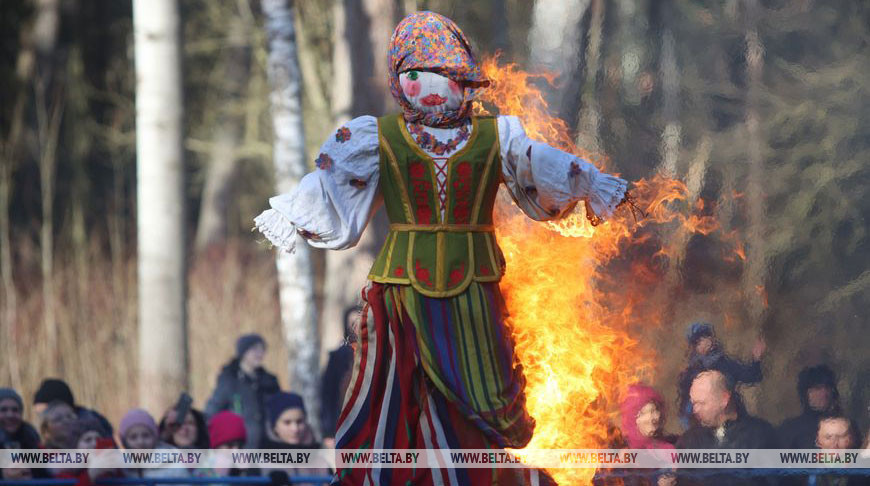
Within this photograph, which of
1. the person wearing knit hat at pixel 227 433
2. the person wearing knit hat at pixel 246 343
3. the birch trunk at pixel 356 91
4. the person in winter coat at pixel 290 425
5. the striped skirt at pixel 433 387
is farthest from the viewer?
the birch trunk at pixel 356 91

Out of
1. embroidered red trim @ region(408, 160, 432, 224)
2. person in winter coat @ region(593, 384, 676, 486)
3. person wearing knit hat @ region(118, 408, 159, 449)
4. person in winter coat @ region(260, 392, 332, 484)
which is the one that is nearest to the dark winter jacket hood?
person in winter coat @ region(593, 384, 676, 486)

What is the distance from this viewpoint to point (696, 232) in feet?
19.7

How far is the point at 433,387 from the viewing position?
482 centimetres

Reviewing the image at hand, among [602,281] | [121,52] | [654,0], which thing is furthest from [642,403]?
[121,52]

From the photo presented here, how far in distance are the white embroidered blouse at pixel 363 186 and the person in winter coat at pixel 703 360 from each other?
1386 mm

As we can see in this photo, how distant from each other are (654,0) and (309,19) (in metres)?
9.54

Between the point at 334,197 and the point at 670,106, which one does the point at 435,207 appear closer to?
the point at 334,197

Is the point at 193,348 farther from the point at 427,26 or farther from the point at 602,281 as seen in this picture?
the point at 427,26

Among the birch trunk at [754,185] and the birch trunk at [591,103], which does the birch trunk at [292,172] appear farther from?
the birch trunk at [754,185]

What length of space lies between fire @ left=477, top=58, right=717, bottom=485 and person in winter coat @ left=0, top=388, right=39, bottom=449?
9.95ft

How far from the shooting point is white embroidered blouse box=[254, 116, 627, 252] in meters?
4.81

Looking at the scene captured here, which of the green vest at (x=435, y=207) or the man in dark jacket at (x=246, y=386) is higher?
the green vest at (x=435, y=207)

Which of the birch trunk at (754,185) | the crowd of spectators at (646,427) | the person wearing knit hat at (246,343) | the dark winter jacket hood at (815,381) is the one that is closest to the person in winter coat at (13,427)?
the crowd of spectators at (646,427)

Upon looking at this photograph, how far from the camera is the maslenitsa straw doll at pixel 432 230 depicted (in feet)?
15.7
